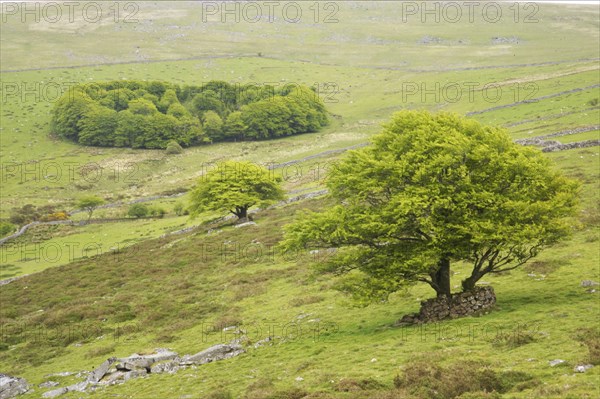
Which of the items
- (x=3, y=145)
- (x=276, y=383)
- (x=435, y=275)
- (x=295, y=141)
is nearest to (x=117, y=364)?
(x=276, y=383)

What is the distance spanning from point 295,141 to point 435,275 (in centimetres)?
12061

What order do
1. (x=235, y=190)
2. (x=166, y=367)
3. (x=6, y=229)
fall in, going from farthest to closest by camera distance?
(x=6, y=229) → (x=235, y=190) → (x=166, y=367)

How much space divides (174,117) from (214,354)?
133902 millimetres

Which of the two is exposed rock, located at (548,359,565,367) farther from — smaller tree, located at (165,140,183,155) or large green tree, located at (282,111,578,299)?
smaller tree, located at (165,140,183,155)

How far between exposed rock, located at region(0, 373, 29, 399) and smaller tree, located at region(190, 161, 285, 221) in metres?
39.7

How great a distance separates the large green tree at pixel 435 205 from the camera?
86.2 feet

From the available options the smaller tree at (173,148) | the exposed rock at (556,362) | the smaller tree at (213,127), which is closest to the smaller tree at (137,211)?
the smaller tree at (173,148)

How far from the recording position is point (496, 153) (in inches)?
1075

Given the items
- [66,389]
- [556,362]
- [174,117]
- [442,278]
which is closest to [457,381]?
[556,362]

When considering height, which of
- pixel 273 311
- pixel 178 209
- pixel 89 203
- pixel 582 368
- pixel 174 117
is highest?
pixel 582 368

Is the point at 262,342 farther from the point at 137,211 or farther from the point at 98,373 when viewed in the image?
the point at 137,211

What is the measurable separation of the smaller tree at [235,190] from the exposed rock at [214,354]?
1561 inches

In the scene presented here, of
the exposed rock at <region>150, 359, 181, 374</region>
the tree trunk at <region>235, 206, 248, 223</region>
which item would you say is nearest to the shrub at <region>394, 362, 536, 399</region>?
the exposed rock at <region>150, 359, 181, 374</region>

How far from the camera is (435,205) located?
85.4ft
